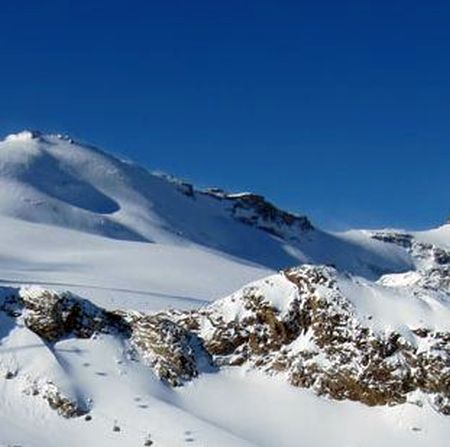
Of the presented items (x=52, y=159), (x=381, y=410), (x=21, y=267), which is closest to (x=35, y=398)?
(x=381, y=410)

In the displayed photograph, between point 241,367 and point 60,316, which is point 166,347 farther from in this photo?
point 60,316

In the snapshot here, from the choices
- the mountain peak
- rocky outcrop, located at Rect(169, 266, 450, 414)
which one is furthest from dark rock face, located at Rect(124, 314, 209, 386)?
the mountain peak

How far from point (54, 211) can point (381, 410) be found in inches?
3630

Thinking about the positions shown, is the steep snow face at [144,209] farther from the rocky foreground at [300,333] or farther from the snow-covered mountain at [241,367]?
the snow-covered mountain at [241,367]

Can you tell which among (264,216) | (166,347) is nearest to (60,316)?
(166,347)

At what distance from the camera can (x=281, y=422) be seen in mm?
17125

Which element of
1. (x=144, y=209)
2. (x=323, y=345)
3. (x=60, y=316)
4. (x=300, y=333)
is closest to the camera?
(x=323, y=345)

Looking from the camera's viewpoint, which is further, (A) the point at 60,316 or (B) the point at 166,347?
(A) the point at 60,316

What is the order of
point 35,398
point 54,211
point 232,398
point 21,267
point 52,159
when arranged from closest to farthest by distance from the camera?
point 35,398 < point 232,398 < point 21,267 < point 54,211 < point 52,159

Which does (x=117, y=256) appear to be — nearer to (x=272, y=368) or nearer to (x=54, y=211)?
(x=272, y=368)

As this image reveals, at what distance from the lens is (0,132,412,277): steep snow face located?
4257 inches

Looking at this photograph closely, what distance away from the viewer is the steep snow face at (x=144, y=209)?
10812cm

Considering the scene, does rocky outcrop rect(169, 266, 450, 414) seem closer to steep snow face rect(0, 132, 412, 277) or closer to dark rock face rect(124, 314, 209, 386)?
dark rock face rect(124, 314, 209, 386)

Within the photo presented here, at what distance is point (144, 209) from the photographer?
12712cm
